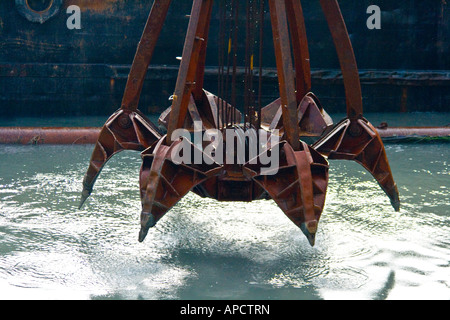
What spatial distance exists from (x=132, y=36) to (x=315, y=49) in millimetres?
3935

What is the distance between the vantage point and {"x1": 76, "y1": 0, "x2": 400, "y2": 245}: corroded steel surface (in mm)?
4082

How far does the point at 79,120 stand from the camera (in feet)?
38.0

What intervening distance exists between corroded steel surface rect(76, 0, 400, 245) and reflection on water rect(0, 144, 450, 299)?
38 centimetres

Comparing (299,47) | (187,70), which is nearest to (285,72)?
(187,70)

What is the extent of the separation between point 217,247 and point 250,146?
88 centimetres

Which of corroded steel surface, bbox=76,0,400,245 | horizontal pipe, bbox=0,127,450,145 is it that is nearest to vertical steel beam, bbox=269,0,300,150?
corroded steel surface, bbox=76,0,400,245

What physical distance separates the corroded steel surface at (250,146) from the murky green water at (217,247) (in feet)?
1.25

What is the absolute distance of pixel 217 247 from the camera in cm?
471

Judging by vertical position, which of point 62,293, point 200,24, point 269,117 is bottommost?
point 62,293

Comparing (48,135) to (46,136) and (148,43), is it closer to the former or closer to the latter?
(46,136)

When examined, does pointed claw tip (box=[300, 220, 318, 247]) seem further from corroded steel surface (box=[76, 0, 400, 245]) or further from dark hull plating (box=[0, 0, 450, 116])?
dark hull plating (box=[0, 0, 450, 116])

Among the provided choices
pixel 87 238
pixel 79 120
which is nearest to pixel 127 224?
pixel 87 238

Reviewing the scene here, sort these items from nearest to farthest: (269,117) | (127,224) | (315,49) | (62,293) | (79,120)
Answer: (62,293)
(127,224)
(269,117)
(79,120)
(315,49)

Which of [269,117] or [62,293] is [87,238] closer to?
[62,293]
